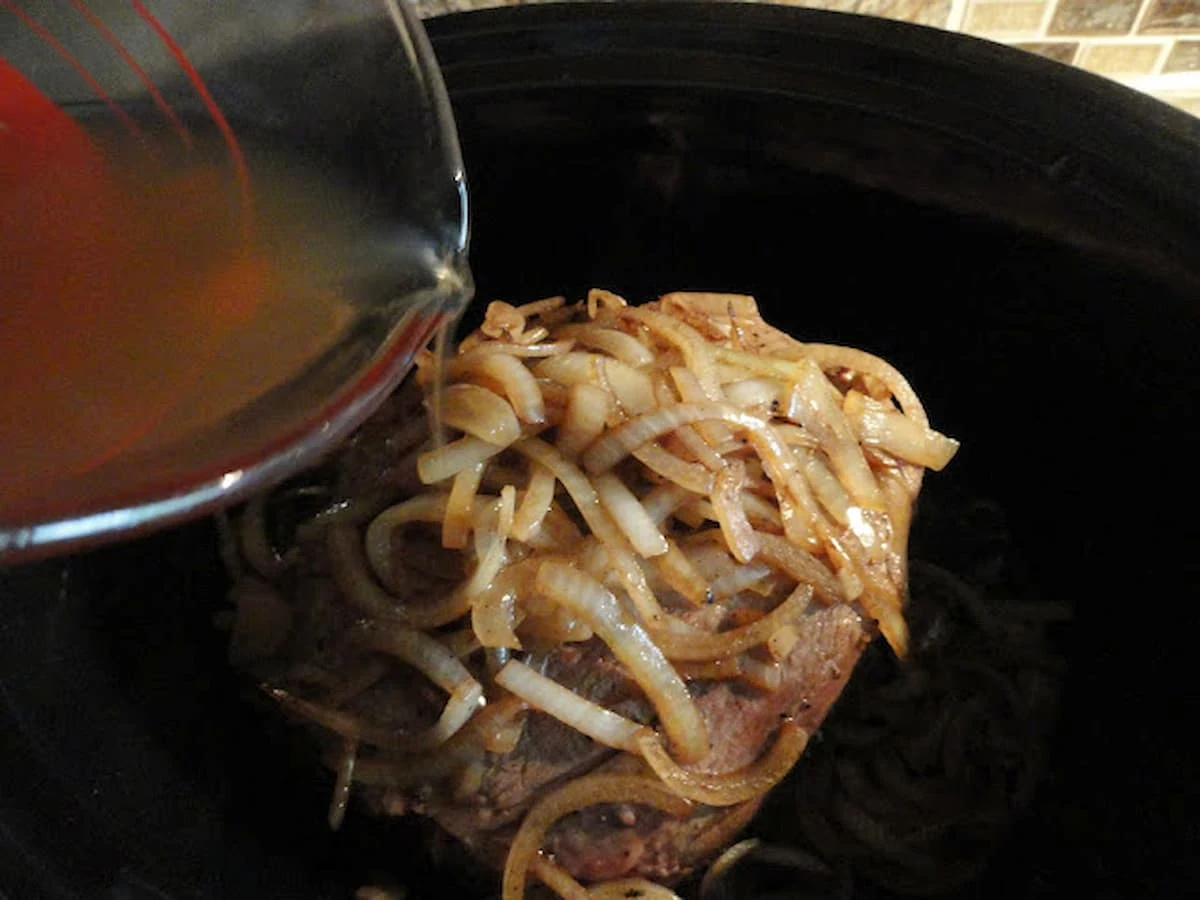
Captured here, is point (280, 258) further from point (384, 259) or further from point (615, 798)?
point (615, 798)

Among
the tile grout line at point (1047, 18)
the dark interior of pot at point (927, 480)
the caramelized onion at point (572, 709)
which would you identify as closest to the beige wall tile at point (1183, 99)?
the tile grout line at point (1047, 18)

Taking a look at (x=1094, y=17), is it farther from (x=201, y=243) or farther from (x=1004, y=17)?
(x=201, y=243)

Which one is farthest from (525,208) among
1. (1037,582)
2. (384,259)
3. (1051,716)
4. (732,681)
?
(1051,716)

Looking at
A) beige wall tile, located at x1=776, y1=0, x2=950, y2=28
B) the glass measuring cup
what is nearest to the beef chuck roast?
the glass measuring cup

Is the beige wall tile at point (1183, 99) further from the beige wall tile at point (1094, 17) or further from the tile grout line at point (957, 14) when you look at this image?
the tile grout line at point (957, 14)

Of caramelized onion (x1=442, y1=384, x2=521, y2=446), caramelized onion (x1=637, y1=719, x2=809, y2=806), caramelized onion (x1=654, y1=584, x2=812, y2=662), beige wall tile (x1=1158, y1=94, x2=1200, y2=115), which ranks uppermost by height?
beige wall tile (x1=1158, y1=94, x2=1200, y2=115)

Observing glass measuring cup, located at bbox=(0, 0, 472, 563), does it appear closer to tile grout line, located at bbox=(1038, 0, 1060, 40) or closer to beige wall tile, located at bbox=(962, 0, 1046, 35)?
beige wall tile, located at bbox=(962, 0, 1046, 35)

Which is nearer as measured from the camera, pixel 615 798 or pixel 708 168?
pixel 615 798
